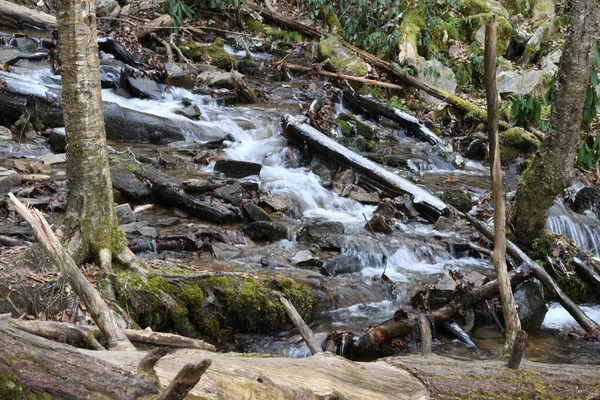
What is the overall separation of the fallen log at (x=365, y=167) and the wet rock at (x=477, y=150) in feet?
11.5

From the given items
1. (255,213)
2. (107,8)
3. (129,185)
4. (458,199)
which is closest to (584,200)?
(458,199)

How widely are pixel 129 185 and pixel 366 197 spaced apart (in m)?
3.60

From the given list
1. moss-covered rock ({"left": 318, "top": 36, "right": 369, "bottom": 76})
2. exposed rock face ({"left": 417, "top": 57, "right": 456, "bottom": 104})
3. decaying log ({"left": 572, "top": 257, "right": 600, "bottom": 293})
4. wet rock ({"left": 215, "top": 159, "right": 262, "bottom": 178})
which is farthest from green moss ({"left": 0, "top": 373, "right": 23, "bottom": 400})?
exposed rock face ({"left": 417, "top": 57, "right": 456, "bottom": 104})

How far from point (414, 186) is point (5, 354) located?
768 centimetres

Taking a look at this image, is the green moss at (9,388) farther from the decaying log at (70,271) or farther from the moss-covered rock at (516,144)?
the moss-covered rock at (516,144)

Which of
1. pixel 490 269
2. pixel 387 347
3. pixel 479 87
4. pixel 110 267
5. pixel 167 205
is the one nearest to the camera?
pixel 110 267

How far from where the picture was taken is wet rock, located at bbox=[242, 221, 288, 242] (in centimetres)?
700

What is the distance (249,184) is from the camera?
8.42 metres

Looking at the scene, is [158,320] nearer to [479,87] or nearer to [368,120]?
[368,120]

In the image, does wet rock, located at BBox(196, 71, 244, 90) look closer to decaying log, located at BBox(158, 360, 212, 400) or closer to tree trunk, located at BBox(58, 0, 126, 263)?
tree trunk, located at BBox(58, 0, 126, 263)

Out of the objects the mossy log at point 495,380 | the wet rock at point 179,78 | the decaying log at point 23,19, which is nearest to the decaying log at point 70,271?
the mossy log at point 495,380

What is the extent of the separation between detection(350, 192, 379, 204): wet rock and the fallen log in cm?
30

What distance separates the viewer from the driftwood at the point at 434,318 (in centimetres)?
477

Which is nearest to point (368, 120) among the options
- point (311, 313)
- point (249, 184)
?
point (249, 184)
